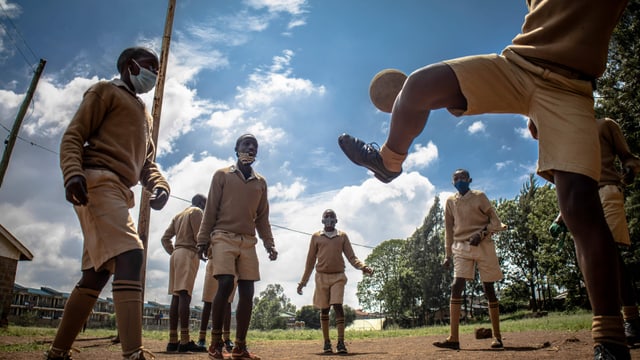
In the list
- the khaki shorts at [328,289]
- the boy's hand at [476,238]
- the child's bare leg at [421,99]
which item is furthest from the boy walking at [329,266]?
the child's bare leg at [421,99]

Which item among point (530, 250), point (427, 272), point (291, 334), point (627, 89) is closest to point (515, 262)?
point (530, 250)

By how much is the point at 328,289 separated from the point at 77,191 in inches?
238

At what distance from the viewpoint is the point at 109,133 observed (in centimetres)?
301

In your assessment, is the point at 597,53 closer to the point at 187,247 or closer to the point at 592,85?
the point at 592,85

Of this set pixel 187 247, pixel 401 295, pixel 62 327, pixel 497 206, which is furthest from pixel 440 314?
pixel 62 327

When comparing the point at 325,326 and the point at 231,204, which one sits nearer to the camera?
the point at 231,204

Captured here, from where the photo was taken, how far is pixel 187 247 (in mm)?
7762

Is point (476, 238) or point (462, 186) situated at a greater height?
point (462, 186)

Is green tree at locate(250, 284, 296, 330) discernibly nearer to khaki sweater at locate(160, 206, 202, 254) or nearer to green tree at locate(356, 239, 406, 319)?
green tree at locate(356, 239, 406, 319)

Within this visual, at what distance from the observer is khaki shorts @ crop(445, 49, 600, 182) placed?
1875 millimetres

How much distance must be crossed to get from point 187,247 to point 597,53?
717cm

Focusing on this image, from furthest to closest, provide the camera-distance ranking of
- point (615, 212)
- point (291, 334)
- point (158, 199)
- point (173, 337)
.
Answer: point (291, 334)
point (173, 337)
point (615, 212)
point (158, 199)

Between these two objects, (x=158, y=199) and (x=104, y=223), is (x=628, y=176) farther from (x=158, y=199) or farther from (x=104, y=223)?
(x=104, y=223)

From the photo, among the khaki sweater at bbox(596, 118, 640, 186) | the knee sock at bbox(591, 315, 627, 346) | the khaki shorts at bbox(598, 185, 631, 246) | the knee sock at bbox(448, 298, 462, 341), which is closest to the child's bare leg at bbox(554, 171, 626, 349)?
the knee sock at bbox(591, 315, 627, 346)
